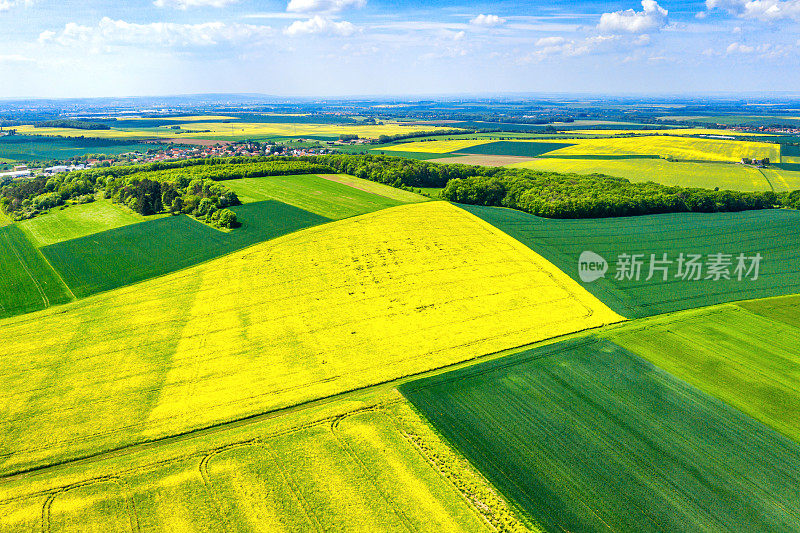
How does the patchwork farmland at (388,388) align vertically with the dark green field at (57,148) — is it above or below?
below

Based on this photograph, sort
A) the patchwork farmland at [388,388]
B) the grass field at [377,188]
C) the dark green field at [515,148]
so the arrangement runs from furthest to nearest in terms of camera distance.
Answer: the dark green field at [515,148], the grass field at [377,188], the patchwork farmland at [388,388]

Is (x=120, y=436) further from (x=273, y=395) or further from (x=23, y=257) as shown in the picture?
(x=23, y=257)

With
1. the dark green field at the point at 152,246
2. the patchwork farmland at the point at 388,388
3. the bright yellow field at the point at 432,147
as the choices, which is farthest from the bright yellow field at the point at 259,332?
the bright yellow field at the point at 432,147

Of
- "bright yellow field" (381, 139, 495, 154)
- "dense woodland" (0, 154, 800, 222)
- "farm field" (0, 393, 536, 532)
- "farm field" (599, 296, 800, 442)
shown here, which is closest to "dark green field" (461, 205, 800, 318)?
"farm field" (599, 296, 800, 442)

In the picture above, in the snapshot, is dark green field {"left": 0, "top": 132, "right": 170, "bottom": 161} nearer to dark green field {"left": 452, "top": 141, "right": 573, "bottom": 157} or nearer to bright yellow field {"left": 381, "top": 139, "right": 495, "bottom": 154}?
bright yellow field {"left": 381, "top": 139, "right": 495, "bottom": 154}

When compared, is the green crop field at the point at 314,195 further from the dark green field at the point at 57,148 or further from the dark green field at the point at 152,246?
the dark green field at the point at 57,148

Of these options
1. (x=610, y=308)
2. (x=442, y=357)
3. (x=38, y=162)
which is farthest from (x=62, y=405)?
(x=38, y=162)
